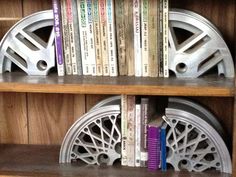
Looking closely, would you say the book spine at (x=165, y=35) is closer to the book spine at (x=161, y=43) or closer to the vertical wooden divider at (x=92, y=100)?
the book spine at (x=161, y=43)

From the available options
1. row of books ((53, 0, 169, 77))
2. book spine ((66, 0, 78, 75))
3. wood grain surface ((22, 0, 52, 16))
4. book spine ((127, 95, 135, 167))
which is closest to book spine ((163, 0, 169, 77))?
row of books ((53, 0, 169, 77))

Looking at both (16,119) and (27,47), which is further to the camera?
(16,119)

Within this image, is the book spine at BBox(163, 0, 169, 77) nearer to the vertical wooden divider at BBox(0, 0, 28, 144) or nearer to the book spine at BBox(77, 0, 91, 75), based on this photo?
the book spine at BBox(77, 0, 91, 75)

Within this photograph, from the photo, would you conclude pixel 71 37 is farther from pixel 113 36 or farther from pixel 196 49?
pixel 196 49

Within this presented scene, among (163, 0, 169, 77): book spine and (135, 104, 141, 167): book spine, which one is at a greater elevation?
(163, 0, 169, 77): book spine

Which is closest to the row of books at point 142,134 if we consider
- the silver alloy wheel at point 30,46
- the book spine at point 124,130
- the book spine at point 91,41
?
the book spine at point 124,130

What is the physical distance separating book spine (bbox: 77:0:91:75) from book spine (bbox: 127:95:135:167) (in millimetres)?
124

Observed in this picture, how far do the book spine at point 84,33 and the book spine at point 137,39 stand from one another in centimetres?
11

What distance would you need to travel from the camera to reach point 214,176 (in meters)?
1.08

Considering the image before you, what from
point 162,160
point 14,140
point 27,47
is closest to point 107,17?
point 27,47

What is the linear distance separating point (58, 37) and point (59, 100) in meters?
0.22

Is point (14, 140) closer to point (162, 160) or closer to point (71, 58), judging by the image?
point (71, 58)

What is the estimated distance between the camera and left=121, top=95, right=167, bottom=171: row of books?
1094mm

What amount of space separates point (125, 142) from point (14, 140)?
358 millimetres
